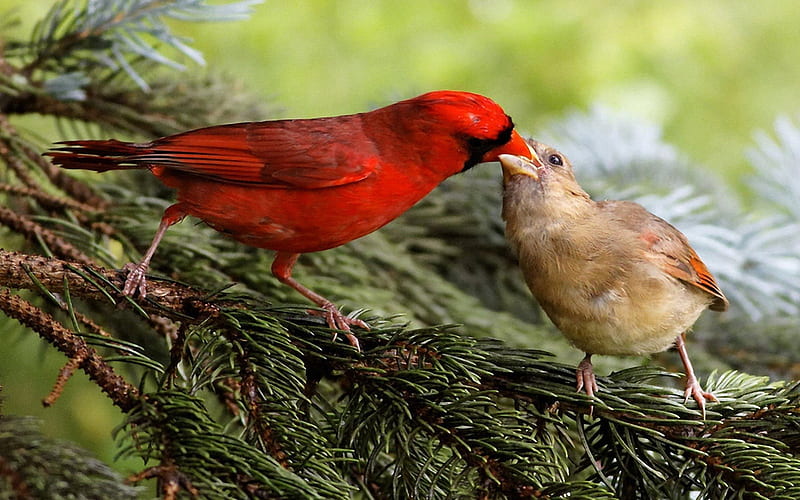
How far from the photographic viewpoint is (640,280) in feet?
7.37

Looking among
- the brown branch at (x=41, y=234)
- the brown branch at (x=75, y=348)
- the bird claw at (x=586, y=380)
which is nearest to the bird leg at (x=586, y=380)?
the bird claw at (x=586, y=380)

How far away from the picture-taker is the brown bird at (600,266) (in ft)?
7.14

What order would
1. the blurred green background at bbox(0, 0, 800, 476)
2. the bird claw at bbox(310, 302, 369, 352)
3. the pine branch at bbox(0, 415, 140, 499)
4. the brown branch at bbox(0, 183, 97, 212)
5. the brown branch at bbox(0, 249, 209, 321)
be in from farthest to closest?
the blurred green background at bbox(0, 0, 800, 476) → the brown branch at bbox(0, 183, 97, 212) → the bird claw at bbox(310, 302, 369, 352) → the brown branch at bbox(0, 249, 209, 321) → the pine branch at bbox(0, 415, 140, 499)

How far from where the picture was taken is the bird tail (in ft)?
7.71

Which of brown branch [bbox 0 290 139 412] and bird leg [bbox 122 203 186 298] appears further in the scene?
bird leg [bbox 122 203 186 298]

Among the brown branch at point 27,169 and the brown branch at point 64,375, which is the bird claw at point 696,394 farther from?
the brown branch at point 27,169

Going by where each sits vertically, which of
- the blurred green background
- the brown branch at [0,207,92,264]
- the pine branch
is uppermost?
the blurred green background

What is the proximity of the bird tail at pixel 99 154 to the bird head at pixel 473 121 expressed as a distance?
2.50 feet

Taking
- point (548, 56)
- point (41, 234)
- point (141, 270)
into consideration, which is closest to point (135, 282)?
point (141, 270)

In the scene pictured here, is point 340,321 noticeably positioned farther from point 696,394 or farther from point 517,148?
point 696,394

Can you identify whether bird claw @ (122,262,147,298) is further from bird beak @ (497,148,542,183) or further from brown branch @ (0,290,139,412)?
bird beak @ (497,148,542,183)

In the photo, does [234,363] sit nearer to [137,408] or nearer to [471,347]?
[137,408]

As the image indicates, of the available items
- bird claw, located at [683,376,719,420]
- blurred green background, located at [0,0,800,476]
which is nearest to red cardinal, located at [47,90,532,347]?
bird claw, located at [683,376,719,420]

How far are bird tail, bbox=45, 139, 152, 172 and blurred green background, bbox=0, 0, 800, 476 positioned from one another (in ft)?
11.4
